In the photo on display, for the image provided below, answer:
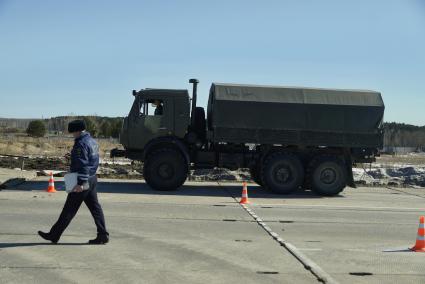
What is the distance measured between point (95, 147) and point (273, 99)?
899 centimetres

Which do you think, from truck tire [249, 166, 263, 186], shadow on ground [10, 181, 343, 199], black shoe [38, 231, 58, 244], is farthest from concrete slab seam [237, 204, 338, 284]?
truck tire [249, 166, 263, 186]

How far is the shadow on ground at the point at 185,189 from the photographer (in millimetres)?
15836

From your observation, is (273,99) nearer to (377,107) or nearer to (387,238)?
(377,107)

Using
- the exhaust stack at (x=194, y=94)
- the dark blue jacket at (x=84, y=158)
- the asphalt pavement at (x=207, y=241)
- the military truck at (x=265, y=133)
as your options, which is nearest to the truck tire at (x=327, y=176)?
the military truck at (x=265, y=133)

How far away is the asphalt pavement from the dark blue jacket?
1.06 m

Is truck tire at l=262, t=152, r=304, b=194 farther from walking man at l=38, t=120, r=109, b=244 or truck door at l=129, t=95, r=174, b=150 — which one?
walking man at l=38, t=120, r=109, b=244

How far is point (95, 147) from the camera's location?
8.14 meters

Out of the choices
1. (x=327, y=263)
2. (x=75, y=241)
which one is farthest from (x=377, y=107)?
(x=75, y=241)

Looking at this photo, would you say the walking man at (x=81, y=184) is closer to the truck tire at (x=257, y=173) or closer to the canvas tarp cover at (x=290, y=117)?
the canvas tarp cover at (x=290, y=117)

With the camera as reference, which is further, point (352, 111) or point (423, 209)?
point (352, 111)

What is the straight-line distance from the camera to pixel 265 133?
16203 mm

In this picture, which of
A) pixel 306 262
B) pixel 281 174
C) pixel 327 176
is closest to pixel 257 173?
pixel 281 174

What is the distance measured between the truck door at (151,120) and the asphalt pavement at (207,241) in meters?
2.19

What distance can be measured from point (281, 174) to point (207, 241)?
A: 8.03 metres
